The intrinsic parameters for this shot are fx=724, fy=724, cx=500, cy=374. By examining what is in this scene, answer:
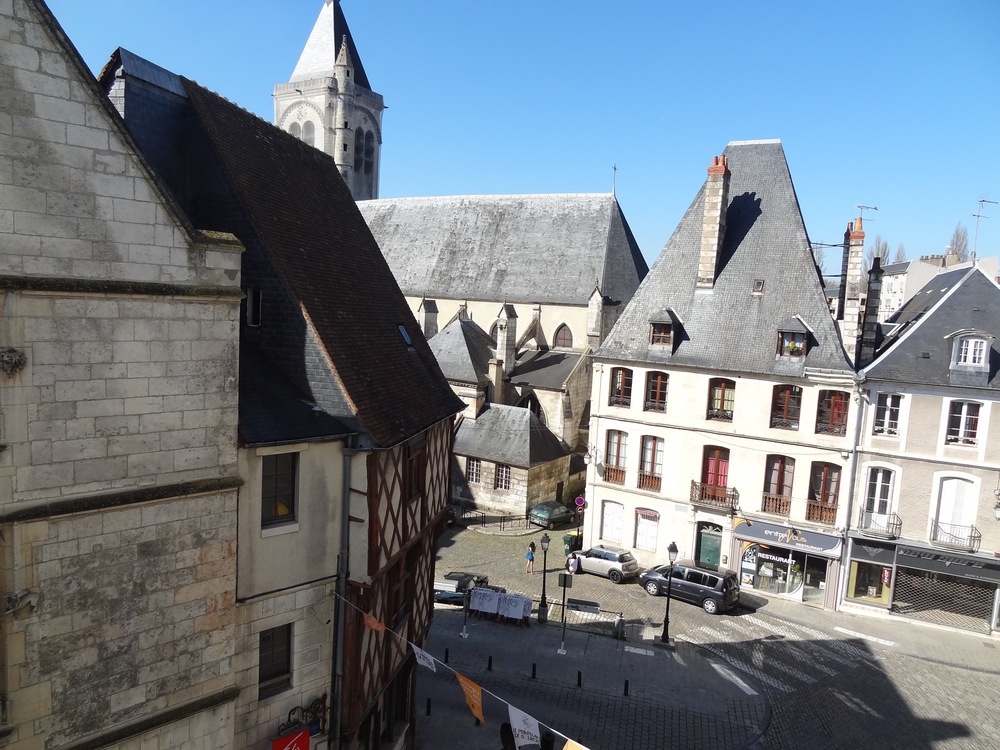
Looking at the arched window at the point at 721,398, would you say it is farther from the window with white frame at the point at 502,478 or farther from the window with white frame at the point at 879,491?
the window with white frame at the point at 502,478

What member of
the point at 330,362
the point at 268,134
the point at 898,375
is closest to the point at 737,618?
the point at 898,375

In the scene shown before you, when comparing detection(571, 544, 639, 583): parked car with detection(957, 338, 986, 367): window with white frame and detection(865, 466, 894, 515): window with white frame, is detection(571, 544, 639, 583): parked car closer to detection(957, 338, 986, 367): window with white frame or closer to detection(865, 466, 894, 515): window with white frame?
detection(865, 466, 894, 515): window with white frame

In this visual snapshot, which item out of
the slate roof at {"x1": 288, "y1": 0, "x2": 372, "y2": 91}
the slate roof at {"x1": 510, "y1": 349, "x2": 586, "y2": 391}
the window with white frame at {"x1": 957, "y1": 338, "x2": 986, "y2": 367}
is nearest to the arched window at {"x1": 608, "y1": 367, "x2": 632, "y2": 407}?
the slate roof at {"x1": 510, "y1": 349, "x2": 586, "y2": 391}

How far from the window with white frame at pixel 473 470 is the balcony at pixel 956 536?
611 inches

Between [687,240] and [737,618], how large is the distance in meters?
11.6

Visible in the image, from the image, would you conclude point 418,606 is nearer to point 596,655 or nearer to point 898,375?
point 596,655

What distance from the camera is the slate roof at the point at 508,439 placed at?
2792 centimetres

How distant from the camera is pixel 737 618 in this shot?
19.2m

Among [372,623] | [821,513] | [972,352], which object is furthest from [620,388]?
[372,623]

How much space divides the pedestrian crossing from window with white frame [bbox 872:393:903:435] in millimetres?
5498

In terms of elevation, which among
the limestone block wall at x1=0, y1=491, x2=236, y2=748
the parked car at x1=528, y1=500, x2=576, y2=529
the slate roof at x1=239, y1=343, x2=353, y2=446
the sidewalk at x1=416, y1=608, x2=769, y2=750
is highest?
the slate roof at x1=239, y1=343, x2=353, y2=446

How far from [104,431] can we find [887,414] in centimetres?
1879

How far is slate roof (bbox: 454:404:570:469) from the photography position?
27.9 meters

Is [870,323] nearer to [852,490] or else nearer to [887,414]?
[887,414]
